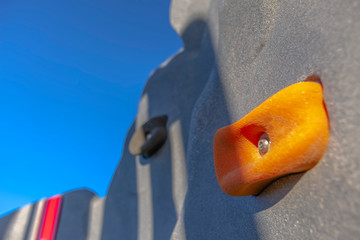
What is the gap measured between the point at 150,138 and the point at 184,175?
28 cm

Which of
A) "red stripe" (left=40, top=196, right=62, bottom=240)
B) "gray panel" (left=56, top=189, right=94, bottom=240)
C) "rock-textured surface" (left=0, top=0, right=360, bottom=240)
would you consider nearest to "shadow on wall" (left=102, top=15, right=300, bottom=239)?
"rock-textured surface" (left=0, top=0, right=360, bottom=240)

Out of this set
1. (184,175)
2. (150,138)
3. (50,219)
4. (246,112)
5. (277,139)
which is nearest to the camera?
(277,139)

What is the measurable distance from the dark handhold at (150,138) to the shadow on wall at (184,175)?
3 centimetres

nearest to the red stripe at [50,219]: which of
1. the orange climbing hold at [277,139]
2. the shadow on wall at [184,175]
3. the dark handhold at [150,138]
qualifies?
the shadow on wall at [184,175]

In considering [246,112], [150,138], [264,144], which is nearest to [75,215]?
[150,138]

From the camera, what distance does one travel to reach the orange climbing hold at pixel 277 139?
390mm

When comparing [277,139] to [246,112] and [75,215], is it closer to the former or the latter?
[246,112]

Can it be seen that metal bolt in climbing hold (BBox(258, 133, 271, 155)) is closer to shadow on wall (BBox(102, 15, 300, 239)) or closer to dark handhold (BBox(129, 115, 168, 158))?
shadow on wall (BBox(102, 15, 300, 239))

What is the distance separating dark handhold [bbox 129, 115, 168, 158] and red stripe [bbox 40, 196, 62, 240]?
2.93 ft

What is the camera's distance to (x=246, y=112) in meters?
0.67

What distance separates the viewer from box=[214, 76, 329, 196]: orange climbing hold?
1.28 ft

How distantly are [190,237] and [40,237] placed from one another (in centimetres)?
152

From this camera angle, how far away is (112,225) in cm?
169

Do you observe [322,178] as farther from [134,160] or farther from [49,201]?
[49,201]
